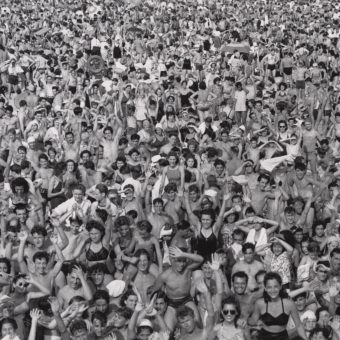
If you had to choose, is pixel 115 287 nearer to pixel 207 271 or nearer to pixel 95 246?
pixel 95 246

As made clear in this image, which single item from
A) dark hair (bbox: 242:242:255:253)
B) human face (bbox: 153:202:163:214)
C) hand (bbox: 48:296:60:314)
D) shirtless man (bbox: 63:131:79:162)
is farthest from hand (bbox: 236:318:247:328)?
shirtless man (bbox: 63:131:79:162)

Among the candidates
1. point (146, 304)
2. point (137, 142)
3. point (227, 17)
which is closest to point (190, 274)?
point (146, 304)

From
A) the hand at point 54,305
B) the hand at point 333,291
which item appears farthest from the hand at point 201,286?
the hand at point 54,305

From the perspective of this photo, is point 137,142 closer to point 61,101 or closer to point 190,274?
point 61,101

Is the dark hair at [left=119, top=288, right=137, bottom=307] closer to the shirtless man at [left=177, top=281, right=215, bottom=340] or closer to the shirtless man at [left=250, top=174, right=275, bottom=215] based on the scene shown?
the shirtless man at [left=177, top=281, right=215, bottom=340]

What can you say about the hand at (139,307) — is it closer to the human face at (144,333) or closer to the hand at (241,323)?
the human face at (144,333)

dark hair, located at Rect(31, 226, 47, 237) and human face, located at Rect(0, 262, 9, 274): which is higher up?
dark hair, located at Rect(31, 226, 47, 237)
